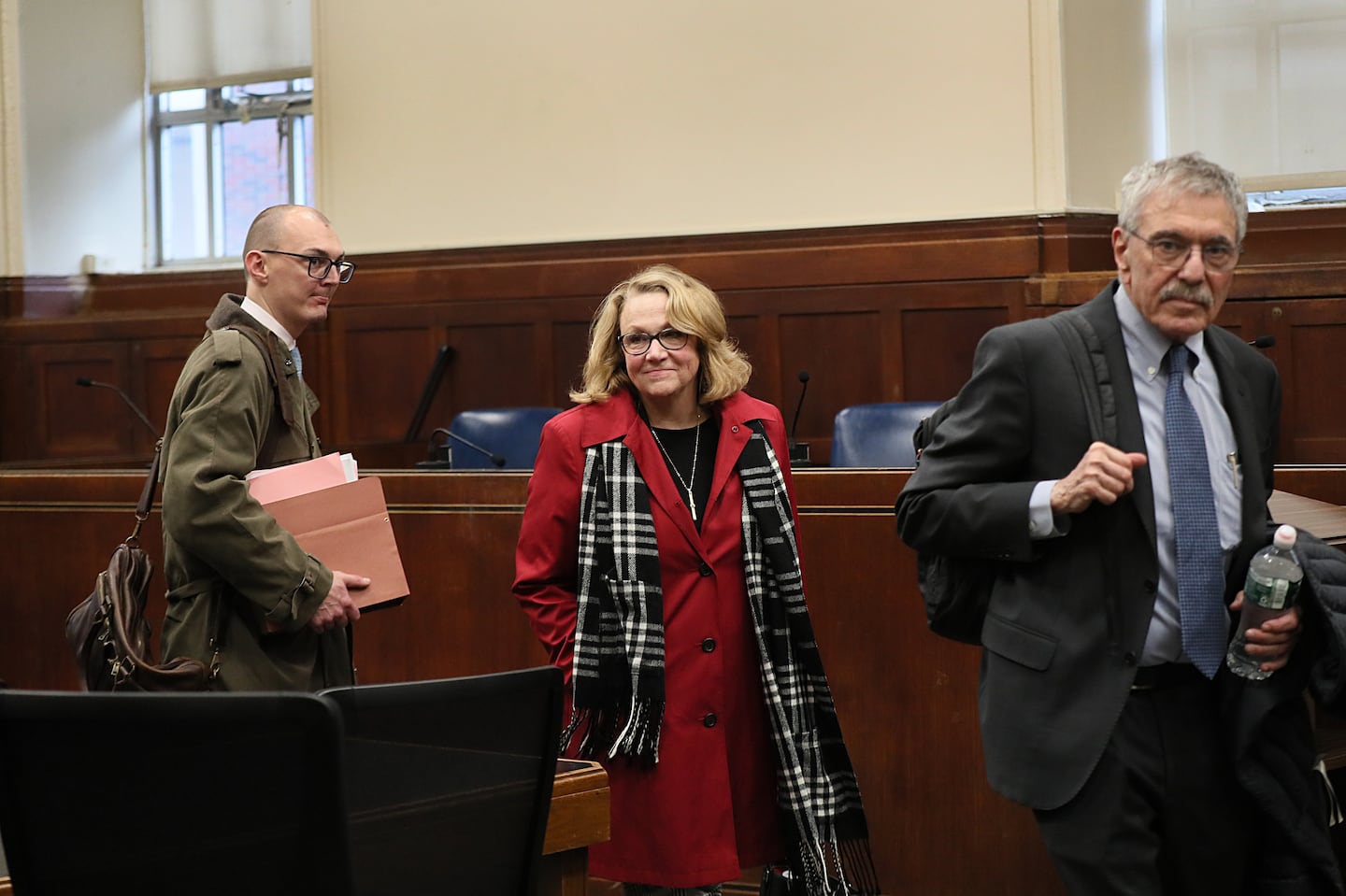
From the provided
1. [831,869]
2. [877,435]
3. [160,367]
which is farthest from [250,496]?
[160,367]

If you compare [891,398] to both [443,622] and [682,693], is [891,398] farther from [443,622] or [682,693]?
[682,693]

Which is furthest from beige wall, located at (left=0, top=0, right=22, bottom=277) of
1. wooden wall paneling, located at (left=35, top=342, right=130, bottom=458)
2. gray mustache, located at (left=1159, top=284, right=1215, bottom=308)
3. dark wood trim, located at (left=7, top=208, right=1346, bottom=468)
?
gray mustache, located at (left=1159, top=284, right=1215, bottom=308)

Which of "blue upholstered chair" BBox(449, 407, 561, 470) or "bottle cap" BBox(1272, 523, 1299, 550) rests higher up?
"blue upholstered chair" BBox(449, 407, 561, 470)

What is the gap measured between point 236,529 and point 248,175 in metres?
5.82

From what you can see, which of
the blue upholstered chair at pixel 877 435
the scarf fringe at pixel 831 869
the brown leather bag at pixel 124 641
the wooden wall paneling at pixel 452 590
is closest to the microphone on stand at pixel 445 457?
the wooden wall paneling at pixel 452 590

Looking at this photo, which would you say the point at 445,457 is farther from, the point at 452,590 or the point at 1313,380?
the point at 1313,380

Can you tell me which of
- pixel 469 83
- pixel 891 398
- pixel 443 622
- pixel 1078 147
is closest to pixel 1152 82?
pixel 1078 147

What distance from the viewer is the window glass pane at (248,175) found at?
7949mm

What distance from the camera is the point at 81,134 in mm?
7973

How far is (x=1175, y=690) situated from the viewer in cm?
209

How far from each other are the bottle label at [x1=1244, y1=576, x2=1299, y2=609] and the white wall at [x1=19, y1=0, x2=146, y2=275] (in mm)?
6957

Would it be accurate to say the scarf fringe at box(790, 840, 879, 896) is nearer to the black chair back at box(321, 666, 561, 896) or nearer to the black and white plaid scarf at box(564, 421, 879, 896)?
the black and white plaid scarf at box(564, 421, 879, 896)

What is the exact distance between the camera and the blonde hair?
8.70 ft

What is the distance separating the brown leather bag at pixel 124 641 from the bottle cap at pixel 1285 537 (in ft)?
5.54
